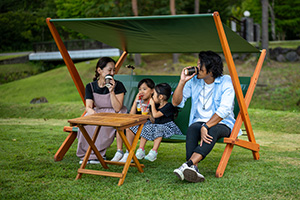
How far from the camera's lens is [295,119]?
26.6 feet

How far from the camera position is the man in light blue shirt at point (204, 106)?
3.58m

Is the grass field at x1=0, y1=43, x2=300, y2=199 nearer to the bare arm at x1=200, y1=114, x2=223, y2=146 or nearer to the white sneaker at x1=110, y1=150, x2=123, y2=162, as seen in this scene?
the white sneaker at x1=110, y1=150, x2=123, y2=162

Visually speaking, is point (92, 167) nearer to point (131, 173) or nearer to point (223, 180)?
point (131, 173)

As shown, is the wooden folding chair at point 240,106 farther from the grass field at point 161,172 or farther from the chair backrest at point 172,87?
the chair backrest at point 172,87

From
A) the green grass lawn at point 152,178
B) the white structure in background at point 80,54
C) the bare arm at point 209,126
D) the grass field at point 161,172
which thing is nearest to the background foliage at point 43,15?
the white structure in background at point 80,54

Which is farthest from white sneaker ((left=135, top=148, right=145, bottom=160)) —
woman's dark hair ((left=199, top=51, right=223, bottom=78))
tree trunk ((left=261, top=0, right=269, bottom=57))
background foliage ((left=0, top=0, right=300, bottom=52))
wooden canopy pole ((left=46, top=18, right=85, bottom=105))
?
background foliage ((left=0, top=0, right=300, bottom=52))

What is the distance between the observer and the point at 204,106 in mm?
4016

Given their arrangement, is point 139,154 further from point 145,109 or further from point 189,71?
point 189,71

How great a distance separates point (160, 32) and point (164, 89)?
33.9 inches

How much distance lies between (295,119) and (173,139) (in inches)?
193

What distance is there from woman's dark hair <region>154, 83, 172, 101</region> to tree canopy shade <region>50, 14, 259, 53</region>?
60cm

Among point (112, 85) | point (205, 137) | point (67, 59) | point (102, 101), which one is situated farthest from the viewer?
point (67, 59)

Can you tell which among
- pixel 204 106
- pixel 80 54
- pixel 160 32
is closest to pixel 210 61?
pixel 204 106

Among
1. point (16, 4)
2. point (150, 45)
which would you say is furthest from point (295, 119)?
point (16, 4)
